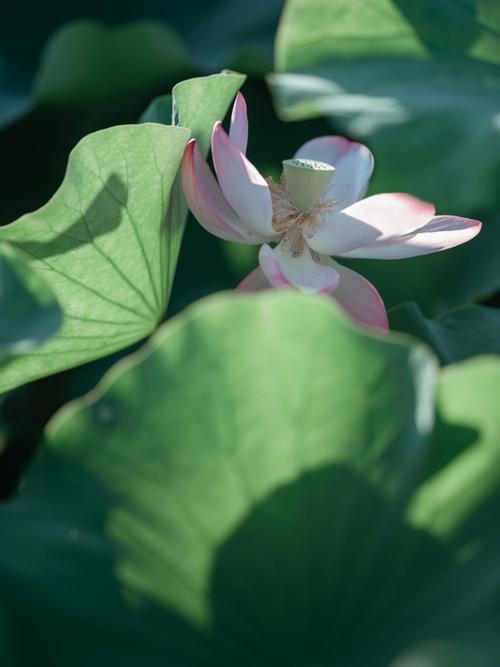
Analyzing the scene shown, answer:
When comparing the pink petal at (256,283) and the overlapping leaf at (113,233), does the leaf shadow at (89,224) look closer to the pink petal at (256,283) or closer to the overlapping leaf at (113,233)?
the overlapping leaf at (113,233)

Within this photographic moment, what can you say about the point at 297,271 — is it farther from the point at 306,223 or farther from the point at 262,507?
the point at 262,507

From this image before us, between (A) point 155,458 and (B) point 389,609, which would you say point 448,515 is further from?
(A) point 155,458

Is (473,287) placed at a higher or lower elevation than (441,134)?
lower

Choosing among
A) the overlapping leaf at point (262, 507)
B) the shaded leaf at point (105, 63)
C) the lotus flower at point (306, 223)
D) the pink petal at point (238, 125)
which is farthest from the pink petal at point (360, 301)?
the shaded leaf at point (105, 63)

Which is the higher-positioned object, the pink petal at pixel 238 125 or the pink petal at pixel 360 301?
the pink petal at pixel 238 125

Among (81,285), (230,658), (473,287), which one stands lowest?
(473,287)

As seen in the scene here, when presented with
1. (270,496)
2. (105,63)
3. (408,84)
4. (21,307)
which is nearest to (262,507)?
(270,496)

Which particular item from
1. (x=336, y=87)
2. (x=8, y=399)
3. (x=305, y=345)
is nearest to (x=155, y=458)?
(x=305, y=345)

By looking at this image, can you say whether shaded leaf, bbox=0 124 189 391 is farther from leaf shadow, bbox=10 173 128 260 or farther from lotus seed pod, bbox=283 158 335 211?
lotus seed pod, bbox=283 158 335 211
